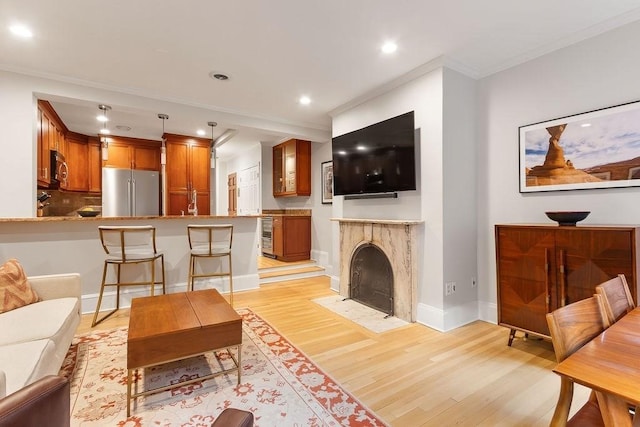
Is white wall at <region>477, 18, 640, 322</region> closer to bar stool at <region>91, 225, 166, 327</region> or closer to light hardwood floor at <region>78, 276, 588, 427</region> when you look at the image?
light hardwood floor at <region>78, 276, 588, 427</region>

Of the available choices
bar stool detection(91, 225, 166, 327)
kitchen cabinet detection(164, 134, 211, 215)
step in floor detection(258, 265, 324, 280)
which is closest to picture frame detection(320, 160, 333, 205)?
step in floor detection(258, 265, 324, 280)

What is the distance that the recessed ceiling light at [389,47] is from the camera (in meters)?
2.73

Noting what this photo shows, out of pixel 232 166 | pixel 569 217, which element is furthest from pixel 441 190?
pixel 232 166

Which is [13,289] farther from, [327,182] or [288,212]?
[288,212]

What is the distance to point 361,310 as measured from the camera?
3611 millimetres

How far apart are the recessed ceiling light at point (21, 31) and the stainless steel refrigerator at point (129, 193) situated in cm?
350

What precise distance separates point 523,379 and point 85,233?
4.47m

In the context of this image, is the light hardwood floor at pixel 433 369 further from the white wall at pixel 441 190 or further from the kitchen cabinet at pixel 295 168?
the kitchen cabinet at pixel 295 168

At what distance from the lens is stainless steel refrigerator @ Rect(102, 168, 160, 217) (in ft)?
18.6

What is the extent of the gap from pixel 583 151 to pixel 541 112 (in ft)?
1.71

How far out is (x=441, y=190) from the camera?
3039 millimetres

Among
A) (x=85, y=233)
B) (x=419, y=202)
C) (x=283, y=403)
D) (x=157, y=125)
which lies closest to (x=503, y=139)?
(x=419, y=202)

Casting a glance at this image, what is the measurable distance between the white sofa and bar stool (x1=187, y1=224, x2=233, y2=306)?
1.32 meters

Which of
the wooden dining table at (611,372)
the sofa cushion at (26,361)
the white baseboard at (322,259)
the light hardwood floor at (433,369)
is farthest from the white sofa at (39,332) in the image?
the white baseboard at (322,259)
